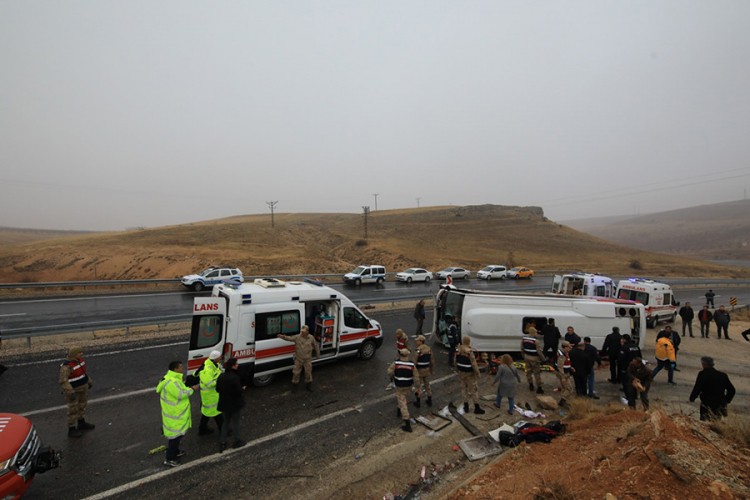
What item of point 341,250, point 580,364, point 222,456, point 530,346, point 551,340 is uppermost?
A: point 341,250

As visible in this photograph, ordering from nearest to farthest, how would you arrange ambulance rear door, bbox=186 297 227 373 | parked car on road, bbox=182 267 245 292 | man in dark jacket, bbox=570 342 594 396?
ambulance rear door, bbox=186 297 227 373 < man in dark jacket, bbox=570 342 594 396 < parked car on road, bbox=182 267 245 292

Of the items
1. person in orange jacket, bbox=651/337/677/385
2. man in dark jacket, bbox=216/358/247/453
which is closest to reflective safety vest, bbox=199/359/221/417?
man in dark jacket, bbox=216/358/247/453

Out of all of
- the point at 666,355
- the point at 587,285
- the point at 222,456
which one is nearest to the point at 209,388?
the point at 222,456

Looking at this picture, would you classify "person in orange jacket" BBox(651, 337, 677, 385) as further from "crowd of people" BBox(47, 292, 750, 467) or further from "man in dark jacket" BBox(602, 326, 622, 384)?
"man in dark jacket" BBox(602, 326, 622, 384)

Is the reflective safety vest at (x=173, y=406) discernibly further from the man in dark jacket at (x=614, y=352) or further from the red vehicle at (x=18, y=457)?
the man in dark jacket at (x=614, y=352)

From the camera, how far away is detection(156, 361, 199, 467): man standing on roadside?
5.57m

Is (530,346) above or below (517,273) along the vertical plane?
above

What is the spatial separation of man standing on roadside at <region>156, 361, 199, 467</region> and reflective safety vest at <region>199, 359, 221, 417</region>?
1.51 feet

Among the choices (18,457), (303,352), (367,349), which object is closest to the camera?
(18,457)

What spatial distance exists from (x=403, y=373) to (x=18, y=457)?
585 centimetres

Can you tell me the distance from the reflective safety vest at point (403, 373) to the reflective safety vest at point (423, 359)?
54cm

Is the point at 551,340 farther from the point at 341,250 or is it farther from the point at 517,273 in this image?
the point at 341,250

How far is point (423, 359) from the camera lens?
7.80 m

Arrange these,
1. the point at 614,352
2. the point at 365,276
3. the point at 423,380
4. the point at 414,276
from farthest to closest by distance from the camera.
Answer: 1. the point at 414,276
2. the point at 365,276
3. the point at 614,352
4. the point at 423,380
